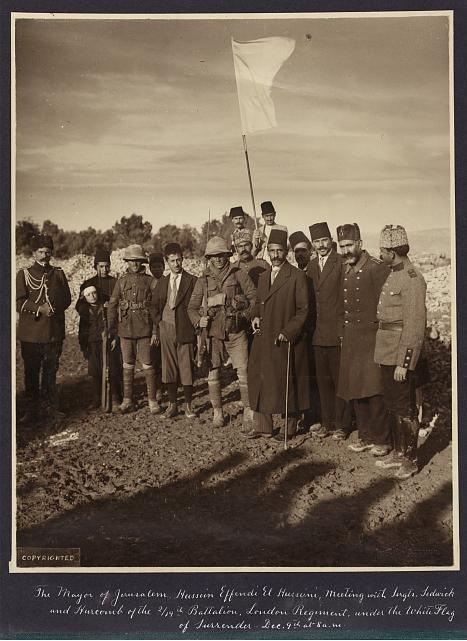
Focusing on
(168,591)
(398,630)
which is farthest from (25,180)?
(398,630)

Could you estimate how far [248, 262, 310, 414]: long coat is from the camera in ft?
19.0

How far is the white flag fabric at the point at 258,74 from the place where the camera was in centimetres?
554

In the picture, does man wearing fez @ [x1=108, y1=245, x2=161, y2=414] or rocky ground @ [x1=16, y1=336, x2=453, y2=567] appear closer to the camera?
rocky ground @ [x1=16, y1=336, x2=453, y2=567]

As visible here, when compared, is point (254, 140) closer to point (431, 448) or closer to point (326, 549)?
point (431, 448)

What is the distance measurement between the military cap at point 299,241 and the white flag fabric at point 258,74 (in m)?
1.06

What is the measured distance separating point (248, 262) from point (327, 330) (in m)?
1.10

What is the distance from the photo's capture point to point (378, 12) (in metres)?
5.46

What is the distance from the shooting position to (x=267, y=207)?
236 inches

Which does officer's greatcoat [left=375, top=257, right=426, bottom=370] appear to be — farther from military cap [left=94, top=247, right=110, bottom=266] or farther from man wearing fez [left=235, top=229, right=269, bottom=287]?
military cap [left=94, top=247, right=110, bottom=266]

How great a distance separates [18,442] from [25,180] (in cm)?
240

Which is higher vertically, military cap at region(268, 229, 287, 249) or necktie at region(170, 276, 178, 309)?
military cap at region(268, 229, 287, 249)

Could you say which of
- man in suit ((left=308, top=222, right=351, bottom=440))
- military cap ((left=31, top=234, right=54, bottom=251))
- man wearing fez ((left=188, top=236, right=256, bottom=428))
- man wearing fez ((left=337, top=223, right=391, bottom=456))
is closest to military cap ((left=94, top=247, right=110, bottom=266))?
military cap ((left=31, top=234, right=54, bottom=251))

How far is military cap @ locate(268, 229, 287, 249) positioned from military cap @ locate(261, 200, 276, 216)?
0.88 feet

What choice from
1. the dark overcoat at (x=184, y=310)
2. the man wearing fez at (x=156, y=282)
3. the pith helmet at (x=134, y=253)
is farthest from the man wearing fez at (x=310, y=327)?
the pith helmet at (x=134, y=253)
